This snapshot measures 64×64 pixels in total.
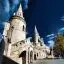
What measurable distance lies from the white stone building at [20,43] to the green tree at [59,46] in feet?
4.33

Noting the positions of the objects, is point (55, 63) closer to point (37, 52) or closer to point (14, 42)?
point (37, 52)

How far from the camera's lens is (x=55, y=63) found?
13500mm

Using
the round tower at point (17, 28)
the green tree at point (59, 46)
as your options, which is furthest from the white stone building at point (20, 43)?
the green tree at point (59, 46)

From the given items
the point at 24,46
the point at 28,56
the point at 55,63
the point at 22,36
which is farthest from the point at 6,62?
the point at 22,36

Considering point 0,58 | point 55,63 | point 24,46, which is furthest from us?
point 24,46

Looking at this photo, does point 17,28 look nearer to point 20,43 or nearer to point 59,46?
point 20,43

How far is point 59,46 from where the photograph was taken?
24031 millimetres

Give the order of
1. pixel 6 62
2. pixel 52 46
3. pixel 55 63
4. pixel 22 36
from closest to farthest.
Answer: pixel 6 62 → pixel 55 63 → pixel 52 46 → pixel 22 36

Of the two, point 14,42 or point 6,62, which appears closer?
point 6,62

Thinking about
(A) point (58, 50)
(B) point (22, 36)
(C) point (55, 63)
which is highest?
(B) point (22, 36)

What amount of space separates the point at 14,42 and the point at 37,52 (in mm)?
3064

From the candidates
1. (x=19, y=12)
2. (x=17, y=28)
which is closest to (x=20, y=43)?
(x=17, y=28)

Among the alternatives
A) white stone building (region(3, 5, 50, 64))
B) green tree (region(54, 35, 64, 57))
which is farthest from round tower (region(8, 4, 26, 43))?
green tree (region(54, 35, 64, 57))

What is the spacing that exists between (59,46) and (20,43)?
3.99m
